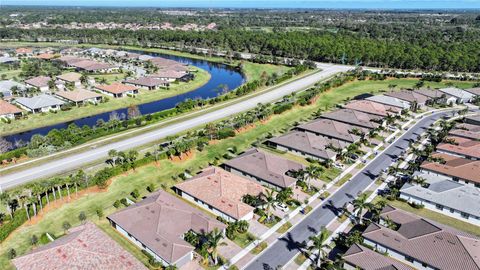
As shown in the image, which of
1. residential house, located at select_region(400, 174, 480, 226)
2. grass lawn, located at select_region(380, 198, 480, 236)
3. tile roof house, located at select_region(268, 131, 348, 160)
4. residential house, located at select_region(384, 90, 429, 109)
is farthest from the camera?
residential house, located at select_region(384, 90, 429, 109)

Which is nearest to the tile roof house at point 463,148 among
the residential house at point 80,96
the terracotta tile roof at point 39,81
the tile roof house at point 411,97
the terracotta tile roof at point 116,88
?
the tile roof house at point 411,97

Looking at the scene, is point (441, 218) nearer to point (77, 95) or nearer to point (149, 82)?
point (149, 82)

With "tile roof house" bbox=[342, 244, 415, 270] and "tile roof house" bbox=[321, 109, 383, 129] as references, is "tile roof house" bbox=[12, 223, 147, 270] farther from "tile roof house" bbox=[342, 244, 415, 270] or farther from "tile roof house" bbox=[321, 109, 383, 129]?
"tile roof house" bbox=[321, 109, 383, 129]

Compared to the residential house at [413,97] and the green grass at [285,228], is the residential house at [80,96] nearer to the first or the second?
the green grass at [285,228]

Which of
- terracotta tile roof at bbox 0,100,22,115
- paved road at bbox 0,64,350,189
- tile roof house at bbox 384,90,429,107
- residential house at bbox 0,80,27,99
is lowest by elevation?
paved road at bbox 0,64,350,189

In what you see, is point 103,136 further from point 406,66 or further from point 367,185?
point 406,66

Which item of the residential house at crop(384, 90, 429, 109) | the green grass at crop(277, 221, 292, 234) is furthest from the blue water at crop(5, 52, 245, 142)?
the green grass at crop(277, 221, 292, 234)
